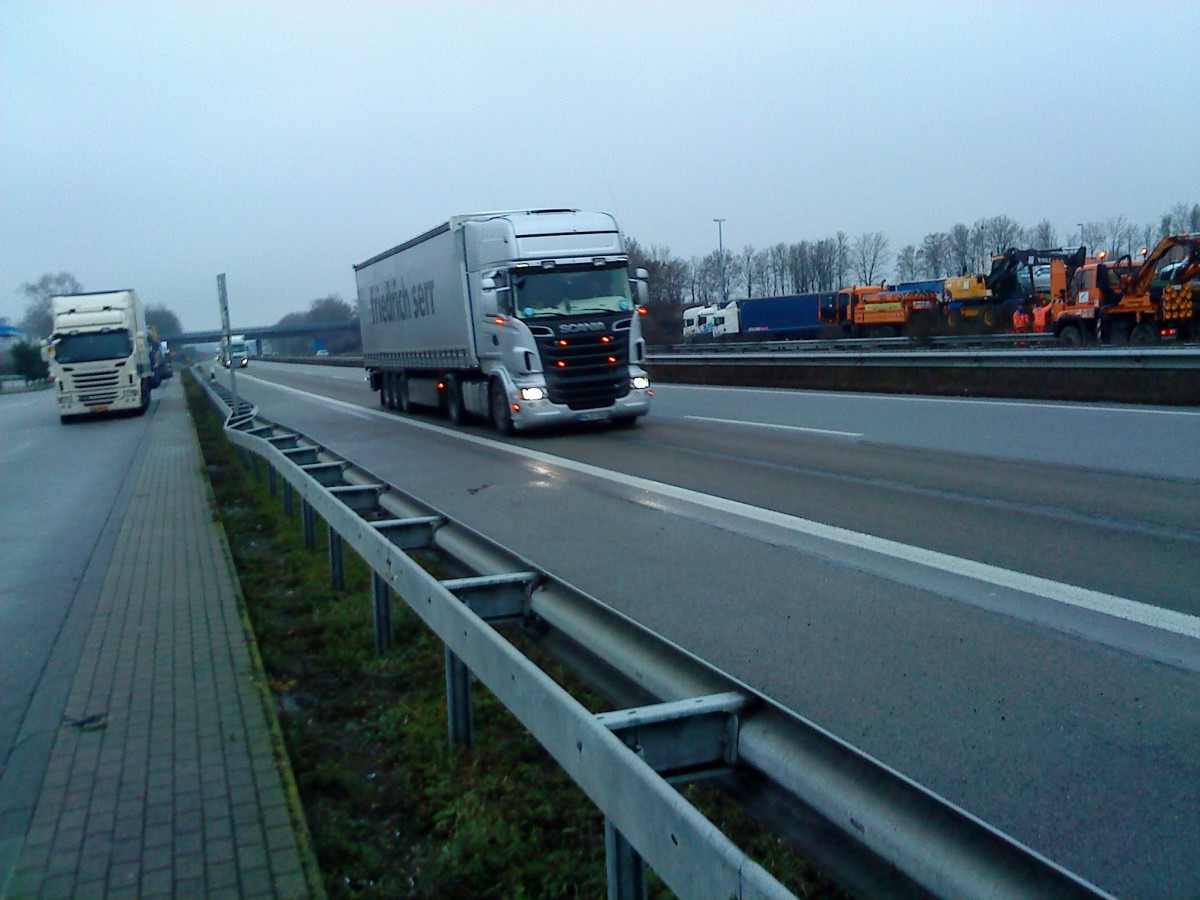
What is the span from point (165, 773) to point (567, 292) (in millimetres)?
13962

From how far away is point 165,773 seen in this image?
4996 mm

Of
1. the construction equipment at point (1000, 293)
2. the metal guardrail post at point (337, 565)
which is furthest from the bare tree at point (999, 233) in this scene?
the metal guardrail post at point (337, 565)

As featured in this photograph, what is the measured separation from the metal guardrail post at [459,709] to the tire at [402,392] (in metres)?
21.6

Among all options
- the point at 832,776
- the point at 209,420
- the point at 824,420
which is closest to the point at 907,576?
the point at 832,776

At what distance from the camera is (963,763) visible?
4.43m

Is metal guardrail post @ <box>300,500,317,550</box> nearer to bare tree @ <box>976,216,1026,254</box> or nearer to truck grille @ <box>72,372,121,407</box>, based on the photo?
truck grille @ <box>72,372,121,407</box>

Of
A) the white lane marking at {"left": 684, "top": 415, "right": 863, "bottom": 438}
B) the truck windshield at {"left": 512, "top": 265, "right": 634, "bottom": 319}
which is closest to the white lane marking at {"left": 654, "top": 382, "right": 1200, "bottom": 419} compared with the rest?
the white lane marking at {"left": 684, "top": 415, "right": 863, "bottom": 438}

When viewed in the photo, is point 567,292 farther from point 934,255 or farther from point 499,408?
point 934,255

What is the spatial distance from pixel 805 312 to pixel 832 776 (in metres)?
64.2

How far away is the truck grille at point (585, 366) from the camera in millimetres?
18058

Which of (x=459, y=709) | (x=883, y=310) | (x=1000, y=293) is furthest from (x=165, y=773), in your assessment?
(x=883, y=310)

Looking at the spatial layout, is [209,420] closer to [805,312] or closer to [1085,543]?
[1085,543]

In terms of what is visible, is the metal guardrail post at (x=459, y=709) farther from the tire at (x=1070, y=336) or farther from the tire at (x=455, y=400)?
the tire at (x=1070, y=336)

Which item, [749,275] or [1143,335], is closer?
[1143,335]
